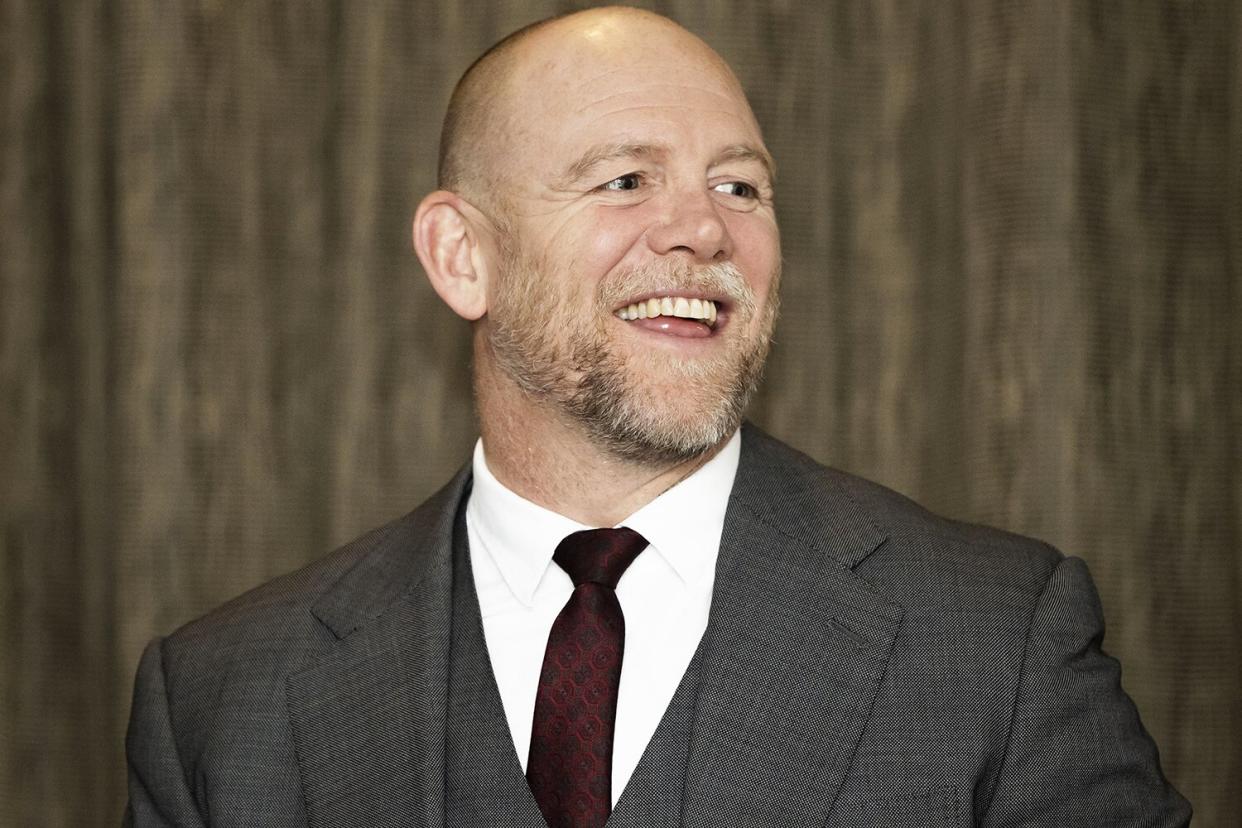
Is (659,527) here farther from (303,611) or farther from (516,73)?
(516,73)

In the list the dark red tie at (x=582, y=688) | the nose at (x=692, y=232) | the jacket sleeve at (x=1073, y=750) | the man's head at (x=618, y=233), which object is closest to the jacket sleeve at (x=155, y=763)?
the dark red tie at (x=582, y=688)

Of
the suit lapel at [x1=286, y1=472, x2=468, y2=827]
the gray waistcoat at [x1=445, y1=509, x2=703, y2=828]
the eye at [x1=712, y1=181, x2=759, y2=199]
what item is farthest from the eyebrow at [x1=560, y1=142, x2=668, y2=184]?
the gray waistcoat at [x1=445, y1=509, x2=703, y2=828]

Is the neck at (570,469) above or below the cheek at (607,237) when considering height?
below

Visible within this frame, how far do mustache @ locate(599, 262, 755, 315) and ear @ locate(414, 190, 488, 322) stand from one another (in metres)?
0.27

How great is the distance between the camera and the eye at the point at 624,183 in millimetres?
2219

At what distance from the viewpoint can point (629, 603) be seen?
216 centimetres

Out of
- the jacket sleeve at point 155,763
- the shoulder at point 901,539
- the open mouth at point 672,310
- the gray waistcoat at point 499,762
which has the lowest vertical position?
the jacket sleeve at point 155,763

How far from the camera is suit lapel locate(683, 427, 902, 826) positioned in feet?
6.39

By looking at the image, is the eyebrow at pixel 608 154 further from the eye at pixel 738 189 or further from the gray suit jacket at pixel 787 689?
the gray suit jacket at pixel 787 689

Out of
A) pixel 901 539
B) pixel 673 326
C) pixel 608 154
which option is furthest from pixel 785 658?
pixel 608 154

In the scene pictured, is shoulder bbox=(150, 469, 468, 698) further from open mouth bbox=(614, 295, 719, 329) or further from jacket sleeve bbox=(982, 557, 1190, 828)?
jacket sleeve bbox=(982, 557, 1190, 828)

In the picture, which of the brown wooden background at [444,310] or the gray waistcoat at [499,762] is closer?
the gray waistcoat at [499,762]

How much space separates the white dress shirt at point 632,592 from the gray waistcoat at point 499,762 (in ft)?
0.09

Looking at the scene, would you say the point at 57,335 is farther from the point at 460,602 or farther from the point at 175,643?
the point at 460,602
